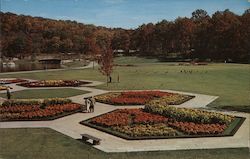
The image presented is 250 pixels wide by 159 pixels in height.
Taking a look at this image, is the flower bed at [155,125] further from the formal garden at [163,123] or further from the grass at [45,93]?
the grass at [45,93]

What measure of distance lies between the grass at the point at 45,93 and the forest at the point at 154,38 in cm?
3874

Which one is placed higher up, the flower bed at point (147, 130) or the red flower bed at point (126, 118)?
the red flower bed at point (126, 118)

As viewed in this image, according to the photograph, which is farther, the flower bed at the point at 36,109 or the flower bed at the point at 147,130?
the flower bed at the point at 36,109

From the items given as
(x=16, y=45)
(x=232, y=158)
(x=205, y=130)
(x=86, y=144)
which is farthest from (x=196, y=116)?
(x=16, y=45)

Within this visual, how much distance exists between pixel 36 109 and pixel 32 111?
43 centimetres

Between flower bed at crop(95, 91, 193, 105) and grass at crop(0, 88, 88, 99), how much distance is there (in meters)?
3.51

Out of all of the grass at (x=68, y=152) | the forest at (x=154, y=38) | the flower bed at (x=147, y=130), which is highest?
the forest at (x=154, y=38)

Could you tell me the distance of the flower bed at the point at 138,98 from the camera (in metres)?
22.9

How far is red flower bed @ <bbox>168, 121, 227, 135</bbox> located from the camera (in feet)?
51.5

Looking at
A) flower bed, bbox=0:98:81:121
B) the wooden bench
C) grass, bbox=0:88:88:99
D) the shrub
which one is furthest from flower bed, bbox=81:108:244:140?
grass, bbox=0:88:88:99

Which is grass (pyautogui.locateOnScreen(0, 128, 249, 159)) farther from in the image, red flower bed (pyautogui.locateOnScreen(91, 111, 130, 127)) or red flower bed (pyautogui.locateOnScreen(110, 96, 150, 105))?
red flower bed (pyautogui.locateOnScreen(110, 96, 150, 105))

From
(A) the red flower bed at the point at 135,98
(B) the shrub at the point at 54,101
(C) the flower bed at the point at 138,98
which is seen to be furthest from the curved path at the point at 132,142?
(C) the flower bed at the point at 138,98

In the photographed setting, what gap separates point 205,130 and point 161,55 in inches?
2666

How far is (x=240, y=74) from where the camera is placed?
132 feet
